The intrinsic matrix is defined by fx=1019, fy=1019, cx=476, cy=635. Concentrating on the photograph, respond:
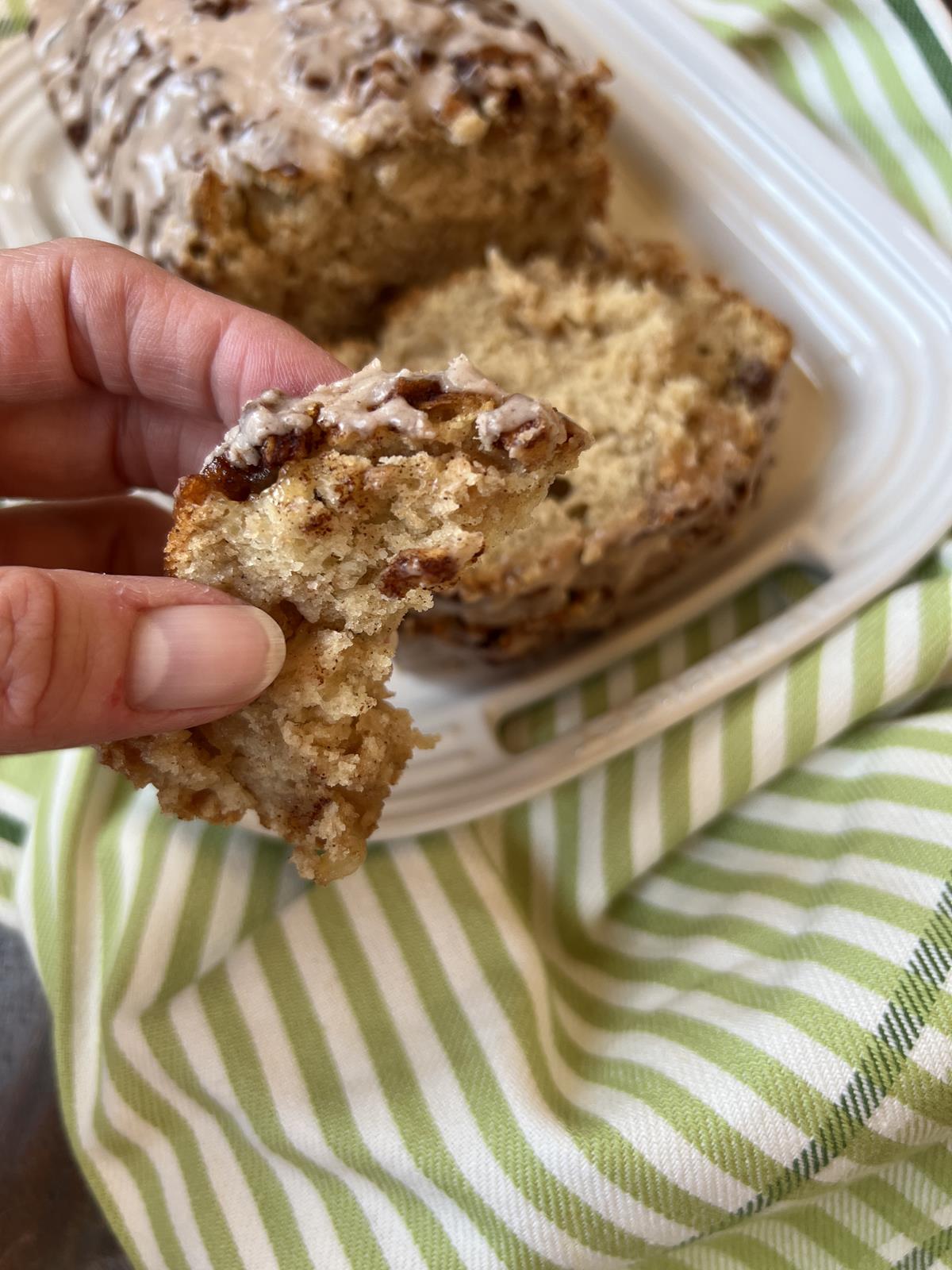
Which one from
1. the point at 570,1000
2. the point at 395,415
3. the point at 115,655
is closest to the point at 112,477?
the point at 115,655

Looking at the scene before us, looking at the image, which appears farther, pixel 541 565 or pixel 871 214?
pixel 871 214

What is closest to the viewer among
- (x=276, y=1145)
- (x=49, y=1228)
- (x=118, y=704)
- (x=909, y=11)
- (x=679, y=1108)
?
(x=118, y=704)

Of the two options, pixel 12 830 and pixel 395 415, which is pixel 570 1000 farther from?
pixel 395 415

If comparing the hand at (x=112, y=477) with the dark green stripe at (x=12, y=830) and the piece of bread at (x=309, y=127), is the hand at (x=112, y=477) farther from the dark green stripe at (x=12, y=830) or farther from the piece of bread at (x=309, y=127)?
the dark green stripe at (x=12, y=830)

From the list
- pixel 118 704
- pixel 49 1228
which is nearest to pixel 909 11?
pixel 118 704

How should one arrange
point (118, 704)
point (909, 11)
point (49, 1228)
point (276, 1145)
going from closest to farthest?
point (118, 704), point (276, 1145), point (49, 1228), point (909, 11)

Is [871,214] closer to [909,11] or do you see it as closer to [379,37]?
[909,11]

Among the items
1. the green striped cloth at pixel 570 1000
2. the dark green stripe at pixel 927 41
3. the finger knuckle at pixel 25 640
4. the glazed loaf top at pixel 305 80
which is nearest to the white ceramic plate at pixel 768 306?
the green striped cloth at pixel 570 1000

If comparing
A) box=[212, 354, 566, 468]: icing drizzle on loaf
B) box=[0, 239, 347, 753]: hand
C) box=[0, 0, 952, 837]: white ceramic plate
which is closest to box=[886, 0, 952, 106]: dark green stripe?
box=[0, 0, 952, 837]: white ceramic plate
